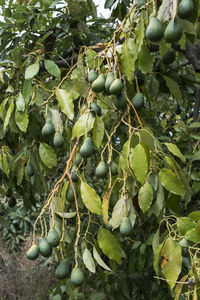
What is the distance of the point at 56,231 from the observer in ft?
2.72

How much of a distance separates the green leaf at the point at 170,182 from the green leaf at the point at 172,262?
4.7 inches

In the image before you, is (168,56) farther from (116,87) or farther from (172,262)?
(172,262)

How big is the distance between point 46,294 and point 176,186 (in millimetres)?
3762

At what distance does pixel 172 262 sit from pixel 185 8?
49cm

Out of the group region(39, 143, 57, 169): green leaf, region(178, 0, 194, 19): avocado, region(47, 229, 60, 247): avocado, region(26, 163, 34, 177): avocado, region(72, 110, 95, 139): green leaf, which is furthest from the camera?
region(26, 163, 34, 177): avocado

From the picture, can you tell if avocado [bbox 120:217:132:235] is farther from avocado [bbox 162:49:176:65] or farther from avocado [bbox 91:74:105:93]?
avocado [bbox 162:49:176:65]

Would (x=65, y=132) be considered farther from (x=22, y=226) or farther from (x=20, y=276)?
(x=22, y=226)

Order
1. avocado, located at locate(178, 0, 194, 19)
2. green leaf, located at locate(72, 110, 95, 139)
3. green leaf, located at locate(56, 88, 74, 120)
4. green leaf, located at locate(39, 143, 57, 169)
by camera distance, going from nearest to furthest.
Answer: avocado, located at locate(178, 0, 194, 19), green leaf, located at locate(72, 110, 95, 139), green leaf, located at locate(56, 88, 74, 120), green leaf, located at locate(39, 143, 57, 169)

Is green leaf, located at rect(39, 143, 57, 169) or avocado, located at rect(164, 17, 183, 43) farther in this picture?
green leaf, located at rect(39, 143, 57, 169)

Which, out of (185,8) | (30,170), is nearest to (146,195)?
(185,8)

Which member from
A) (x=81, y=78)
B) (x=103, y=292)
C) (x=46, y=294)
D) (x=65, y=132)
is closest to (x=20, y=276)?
(x=46, y=294)

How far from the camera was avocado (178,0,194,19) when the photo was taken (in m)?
0.70

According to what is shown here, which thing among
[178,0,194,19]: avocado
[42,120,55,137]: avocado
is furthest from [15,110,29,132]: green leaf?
[178,0,194,19]: avocado

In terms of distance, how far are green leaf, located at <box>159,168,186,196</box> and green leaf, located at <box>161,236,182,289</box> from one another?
0.12 metres
